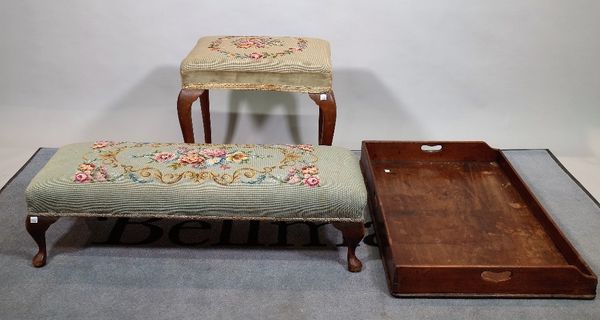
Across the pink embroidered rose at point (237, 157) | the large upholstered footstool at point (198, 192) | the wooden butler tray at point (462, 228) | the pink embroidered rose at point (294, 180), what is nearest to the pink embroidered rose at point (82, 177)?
the large upholstered footstool at point (198, 192)

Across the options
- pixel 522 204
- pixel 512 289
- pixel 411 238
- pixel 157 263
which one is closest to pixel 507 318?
pixel 512 289

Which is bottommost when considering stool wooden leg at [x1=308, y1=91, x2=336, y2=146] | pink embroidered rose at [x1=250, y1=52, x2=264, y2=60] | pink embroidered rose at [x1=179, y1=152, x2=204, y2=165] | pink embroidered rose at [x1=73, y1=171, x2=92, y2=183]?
pink embroidered rose at [x1=73, y1=171, x2=92, y2=183]

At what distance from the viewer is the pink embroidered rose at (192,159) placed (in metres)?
1.83

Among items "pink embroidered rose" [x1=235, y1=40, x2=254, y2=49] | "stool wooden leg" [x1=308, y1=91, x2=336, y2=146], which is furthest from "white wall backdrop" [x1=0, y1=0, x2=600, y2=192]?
"stool wooden leg" [x1=308, y1=91, x2=336, y2=146]

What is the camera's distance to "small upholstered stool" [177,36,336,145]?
6.75 feet

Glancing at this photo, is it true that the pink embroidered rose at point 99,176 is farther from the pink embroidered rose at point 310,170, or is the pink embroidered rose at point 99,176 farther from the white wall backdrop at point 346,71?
the white wall backdrop at point 346,71

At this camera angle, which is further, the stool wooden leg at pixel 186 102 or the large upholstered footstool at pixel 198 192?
the stool wooden leg at pixel 186 102

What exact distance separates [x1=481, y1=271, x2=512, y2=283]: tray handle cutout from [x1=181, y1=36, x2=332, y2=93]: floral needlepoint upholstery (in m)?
0.76

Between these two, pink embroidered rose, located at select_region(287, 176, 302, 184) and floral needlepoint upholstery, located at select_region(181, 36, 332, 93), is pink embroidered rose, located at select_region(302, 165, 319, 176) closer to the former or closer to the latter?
pink embroidered rose, located at select_region(287, 176, 302, 184)

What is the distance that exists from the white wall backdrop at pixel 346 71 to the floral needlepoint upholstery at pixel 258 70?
1.25 feet

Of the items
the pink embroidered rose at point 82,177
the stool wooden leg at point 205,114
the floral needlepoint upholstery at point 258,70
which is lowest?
the stool wooden leg at point 205,114

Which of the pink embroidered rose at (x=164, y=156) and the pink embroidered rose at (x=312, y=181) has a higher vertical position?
the pink embroidered rose at (x=164, y=156)

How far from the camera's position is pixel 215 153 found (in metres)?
1.88

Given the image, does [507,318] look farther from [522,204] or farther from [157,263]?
[157,263]
